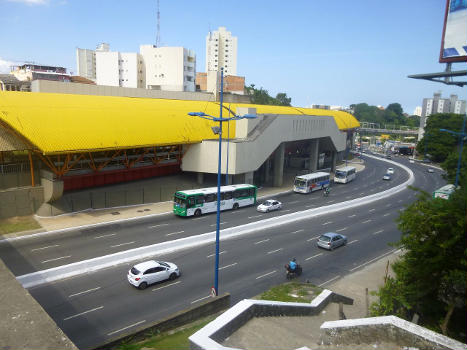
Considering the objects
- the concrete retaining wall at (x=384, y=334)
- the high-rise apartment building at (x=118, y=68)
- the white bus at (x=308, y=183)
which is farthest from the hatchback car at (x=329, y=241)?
the high-rise apartment building at (x=118, y=68)

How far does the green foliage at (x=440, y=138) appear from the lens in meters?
93.0

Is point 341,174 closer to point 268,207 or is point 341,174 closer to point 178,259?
point 268,207

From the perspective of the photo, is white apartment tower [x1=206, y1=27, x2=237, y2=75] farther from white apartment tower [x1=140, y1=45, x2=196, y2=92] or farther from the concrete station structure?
the concrete station structure

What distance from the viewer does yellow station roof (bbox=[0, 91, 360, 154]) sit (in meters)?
30.6

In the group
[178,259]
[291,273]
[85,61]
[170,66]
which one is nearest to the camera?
Result: [291,273]

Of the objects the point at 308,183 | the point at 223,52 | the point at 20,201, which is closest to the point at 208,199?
the point at 20,201

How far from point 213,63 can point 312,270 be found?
153746mm

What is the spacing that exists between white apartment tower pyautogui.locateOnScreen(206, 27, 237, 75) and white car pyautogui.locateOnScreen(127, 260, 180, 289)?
6039 inches

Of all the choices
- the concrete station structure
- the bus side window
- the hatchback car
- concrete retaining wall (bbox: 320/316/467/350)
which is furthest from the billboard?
the bus side window

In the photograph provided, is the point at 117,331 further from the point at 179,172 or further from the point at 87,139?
the point at 179,172

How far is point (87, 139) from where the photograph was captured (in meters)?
33.1

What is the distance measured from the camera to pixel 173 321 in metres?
15.0

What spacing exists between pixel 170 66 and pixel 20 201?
68.9 metres

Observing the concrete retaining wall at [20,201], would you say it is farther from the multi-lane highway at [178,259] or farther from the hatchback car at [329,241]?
the hatchback car at [329,241]
